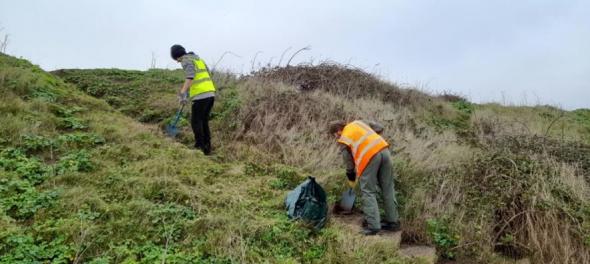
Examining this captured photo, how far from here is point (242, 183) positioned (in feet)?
19.7

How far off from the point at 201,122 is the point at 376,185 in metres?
3.14

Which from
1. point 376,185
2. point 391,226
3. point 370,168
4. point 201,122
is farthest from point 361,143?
point 201,122

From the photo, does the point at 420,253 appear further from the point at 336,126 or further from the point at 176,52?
the point at 176,52

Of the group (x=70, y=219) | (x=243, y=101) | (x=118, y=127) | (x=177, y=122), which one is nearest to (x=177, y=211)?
(x=70, y=219)

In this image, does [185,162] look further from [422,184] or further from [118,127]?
[422,184]

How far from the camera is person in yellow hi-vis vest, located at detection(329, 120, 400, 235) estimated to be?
16.6 feet

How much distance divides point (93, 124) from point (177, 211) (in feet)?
10.6

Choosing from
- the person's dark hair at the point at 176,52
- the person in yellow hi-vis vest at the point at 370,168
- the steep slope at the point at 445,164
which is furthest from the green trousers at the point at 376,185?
the person's dark hair at the point at 176,52

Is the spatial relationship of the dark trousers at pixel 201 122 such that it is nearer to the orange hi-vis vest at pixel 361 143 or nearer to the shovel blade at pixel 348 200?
the shovel blade at pixel 348 200

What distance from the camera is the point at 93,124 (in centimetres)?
718

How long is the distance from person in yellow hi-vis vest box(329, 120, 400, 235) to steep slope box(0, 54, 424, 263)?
42 cm

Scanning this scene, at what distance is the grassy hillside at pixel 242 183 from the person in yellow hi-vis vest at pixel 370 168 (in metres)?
0.34

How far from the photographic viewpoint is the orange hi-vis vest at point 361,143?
5035mm

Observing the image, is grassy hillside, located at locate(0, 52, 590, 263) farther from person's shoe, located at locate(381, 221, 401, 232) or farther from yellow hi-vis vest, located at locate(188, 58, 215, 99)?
yellow hi-vis vest, located at locate(188, 58, 215, 99)
